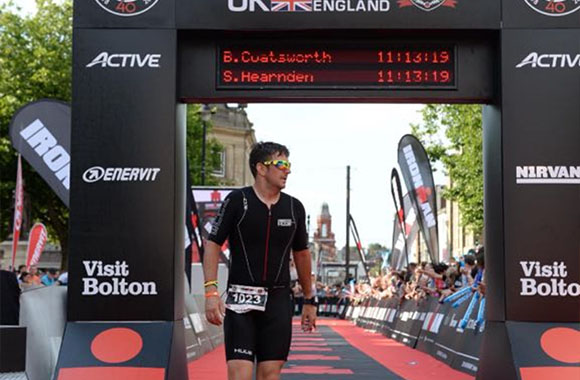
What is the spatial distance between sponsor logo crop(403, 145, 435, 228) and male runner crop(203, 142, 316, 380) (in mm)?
14615

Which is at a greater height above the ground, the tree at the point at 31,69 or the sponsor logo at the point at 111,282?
the tree at the point at 31,69

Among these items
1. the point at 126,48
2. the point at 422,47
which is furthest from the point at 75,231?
the point at 422,47

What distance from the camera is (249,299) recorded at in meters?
6.64

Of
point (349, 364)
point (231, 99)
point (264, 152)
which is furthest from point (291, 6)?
point (349, 364)

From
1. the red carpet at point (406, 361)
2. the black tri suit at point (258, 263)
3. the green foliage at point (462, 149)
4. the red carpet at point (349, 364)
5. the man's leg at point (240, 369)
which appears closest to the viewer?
the man's leg at point (240, 369)

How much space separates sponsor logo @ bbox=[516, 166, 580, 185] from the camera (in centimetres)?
845

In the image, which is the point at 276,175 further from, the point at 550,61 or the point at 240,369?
the point at 550,61

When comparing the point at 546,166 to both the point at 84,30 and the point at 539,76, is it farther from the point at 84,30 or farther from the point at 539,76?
the point at 84,30

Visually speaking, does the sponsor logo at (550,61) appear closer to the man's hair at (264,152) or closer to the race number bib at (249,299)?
the man's hair at (264,152)

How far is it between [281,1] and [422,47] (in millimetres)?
1337

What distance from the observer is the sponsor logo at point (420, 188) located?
21.1 metres

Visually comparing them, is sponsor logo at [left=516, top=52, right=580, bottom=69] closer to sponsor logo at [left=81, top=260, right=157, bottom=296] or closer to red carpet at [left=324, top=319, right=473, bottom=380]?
sponsor logo at [left=81, top=260, right=157, bottom=296]

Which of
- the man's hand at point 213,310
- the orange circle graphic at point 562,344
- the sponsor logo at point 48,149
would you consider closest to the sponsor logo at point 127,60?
the man's hand at point 213,310

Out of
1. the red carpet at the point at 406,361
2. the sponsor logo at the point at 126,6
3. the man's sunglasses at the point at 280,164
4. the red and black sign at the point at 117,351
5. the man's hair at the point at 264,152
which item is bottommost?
the red carpet at the point at 406,361
